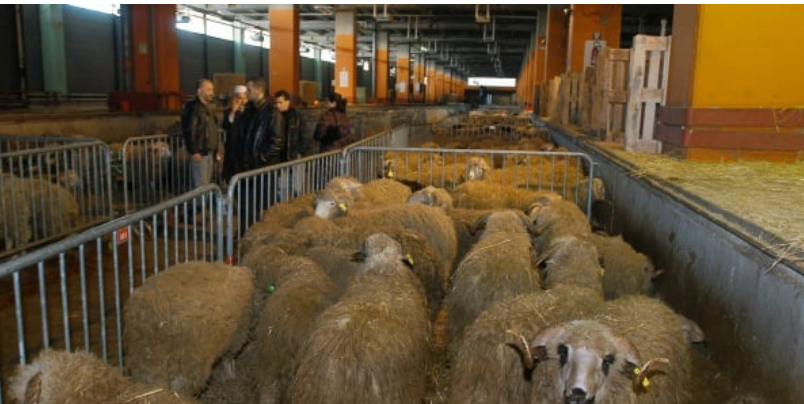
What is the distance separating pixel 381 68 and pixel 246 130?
118 feet

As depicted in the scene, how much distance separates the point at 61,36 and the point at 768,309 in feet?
88.7

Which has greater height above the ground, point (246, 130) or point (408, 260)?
point (246, 130)

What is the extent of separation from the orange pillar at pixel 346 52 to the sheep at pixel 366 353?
28891 mm

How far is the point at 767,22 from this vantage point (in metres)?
6.87

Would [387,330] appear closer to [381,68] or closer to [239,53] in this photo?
[381,68]

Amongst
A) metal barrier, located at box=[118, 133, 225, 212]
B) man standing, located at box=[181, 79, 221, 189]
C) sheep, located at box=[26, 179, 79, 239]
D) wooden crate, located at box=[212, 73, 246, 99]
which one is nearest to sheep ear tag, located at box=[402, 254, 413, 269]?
man standing, located at box=[181, 79, 221, 189]

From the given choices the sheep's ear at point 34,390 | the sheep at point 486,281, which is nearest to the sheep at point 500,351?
the sheep at point 486,281

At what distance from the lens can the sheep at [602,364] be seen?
3.00 m

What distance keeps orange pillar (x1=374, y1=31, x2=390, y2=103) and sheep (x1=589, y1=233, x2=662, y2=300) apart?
38.0m

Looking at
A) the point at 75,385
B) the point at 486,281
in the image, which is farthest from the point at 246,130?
the point at 75,385

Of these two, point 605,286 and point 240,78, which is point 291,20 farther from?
point 605,286

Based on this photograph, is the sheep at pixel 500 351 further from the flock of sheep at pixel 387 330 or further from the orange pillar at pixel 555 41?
the orange pillar at pixel 555 41

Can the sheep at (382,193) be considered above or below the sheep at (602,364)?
above

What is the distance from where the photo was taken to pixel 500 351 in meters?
3.48
